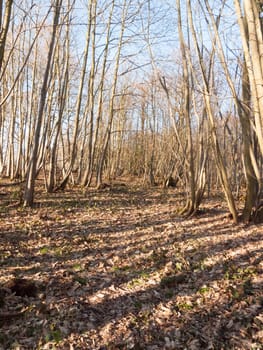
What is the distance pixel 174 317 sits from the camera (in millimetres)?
3422

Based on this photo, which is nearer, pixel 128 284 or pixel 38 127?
pixel 128 284

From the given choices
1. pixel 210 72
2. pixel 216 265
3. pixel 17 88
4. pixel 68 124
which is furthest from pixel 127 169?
pixel 216 265

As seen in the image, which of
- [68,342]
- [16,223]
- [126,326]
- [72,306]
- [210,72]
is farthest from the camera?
[210,72]

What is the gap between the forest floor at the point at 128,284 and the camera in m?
3.09

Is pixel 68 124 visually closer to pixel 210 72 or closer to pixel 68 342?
pixel 210 72

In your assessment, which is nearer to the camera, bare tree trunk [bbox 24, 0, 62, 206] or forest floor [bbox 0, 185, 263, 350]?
forest floor [bbox 0, 185, 263, 350]

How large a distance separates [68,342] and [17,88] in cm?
1524

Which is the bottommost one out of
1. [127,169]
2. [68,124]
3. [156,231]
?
[156,231]

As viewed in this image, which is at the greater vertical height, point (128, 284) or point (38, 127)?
point (38, 127)

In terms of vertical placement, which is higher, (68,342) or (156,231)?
(156,231)

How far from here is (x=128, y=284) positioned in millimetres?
4176

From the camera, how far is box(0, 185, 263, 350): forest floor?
309 centimetres

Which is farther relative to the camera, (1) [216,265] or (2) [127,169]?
(2) [127,169]

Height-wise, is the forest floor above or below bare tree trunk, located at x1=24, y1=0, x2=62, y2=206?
below
